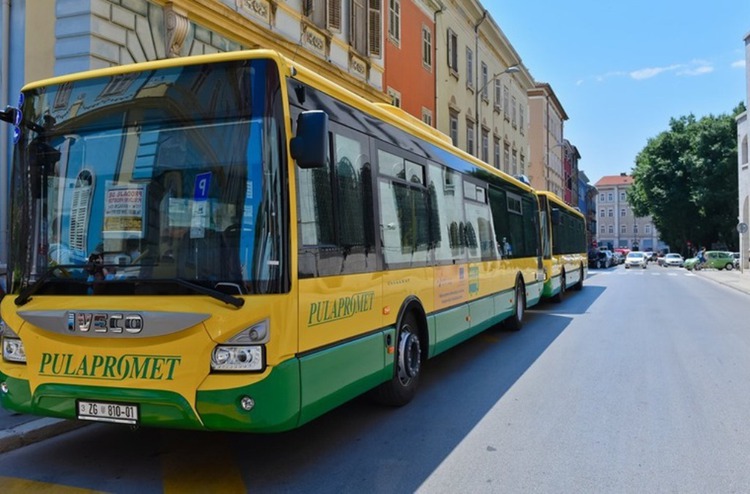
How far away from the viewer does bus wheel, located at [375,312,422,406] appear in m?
6.02

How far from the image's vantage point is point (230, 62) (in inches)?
165

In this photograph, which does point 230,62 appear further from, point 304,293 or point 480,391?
point 480,391

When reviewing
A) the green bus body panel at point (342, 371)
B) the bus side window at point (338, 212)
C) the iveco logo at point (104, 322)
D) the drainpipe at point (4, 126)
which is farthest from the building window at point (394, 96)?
the iveco logo at point (104, 322)

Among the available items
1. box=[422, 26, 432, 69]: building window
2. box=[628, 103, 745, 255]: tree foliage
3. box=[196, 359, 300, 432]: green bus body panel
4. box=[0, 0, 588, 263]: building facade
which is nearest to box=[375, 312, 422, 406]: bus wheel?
box=[196, 359, 300, 432]: green bus body panel

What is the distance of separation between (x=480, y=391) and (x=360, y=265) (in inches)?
99.7

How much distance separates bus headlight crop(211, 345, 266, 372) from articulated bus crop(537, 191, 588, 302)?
12061 mm

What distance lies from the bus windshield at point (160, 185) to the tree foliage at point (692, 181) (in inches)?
2204

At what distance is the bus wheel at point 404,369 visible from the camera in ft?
19.7

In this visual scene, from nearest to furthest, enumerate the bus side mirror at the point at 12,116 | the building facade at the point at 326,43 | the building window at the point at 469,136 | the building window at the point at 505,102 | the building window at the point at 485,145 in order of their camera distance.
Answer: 1. the bus side mirror at the point at 12,116
2. the building facade at the point at 326,43
3. the building window at the point at 469,136
4. the building window at the point at 485,145
5. the building window at the point at 505,102

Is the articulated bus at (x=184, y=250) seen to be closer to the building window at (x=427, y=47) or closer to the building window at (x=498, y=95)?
the building window at (x=427, y=47)

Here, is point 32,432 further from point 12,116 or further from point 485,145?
point 485,145

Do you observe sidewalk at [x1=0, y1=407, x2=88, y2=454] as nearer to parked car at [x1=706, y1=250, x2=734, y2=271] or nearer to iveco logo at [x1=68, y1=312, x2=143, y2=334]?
iveco logo at [x1=68, y1=312, x2=143, y2=334]

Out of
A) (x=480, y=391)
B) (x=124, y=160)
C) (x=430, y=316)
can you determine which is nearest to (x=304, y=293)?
(x=124, y=160)

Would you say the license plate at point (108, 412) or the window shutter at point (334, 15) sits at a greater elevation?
the window shutter at point (334, 15)
